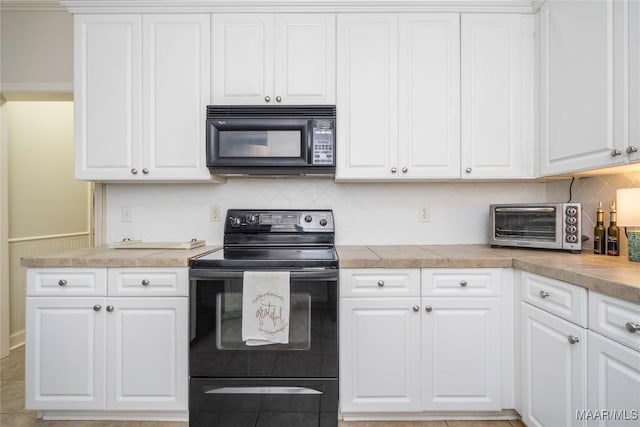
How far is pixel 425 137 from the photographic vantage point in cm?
211

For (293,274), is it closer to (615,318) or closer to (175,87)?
(615,318)

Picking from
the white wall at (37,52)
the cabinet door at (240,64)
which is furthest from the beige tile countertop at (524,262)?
the white wall at (37,52)

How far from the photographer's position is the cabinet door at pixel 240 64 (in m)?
2.09

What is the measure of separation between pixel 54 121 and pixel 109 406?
277 centimetres

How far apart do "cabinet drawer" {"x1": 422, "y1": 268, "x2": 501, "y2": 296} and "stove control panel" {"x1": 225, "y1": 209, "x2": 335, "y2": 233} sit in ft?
2.39

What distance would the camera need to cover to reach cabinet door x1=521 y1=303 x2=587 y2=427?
4.44 ft

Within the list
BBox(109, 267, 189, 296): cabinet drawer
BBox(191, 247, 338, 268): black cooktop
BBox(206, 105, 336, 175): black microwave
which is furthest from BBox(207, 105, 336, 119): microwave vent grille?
BBox(109, 267, 189, 296): cabinet drawer

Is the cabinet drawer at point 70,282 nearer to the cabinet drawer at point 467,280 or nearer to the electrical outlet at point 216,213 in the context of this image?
the electrical outlet at point 216,213

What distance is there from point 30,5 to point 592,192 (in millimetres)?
3982

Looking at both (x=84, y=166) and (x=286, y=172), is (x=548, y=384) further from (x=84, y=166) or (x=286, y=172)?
(x=84, y=166)

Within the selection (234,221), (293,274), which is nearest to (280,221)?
(234,221)

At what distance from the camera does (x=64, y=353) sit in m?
1.79

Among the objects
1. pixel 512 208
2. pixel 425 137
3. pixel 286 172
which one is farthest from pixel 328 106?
pixel 512 208

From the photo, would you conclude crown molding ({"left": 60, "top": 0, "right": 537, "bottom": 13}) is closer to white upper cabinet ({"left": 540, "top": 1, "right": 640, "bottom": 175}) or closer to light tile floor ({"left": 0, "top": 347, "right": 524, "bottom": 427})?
white upper cabinet ({"left": 540, "top": 1, "right": 640, "bottom": 175})
